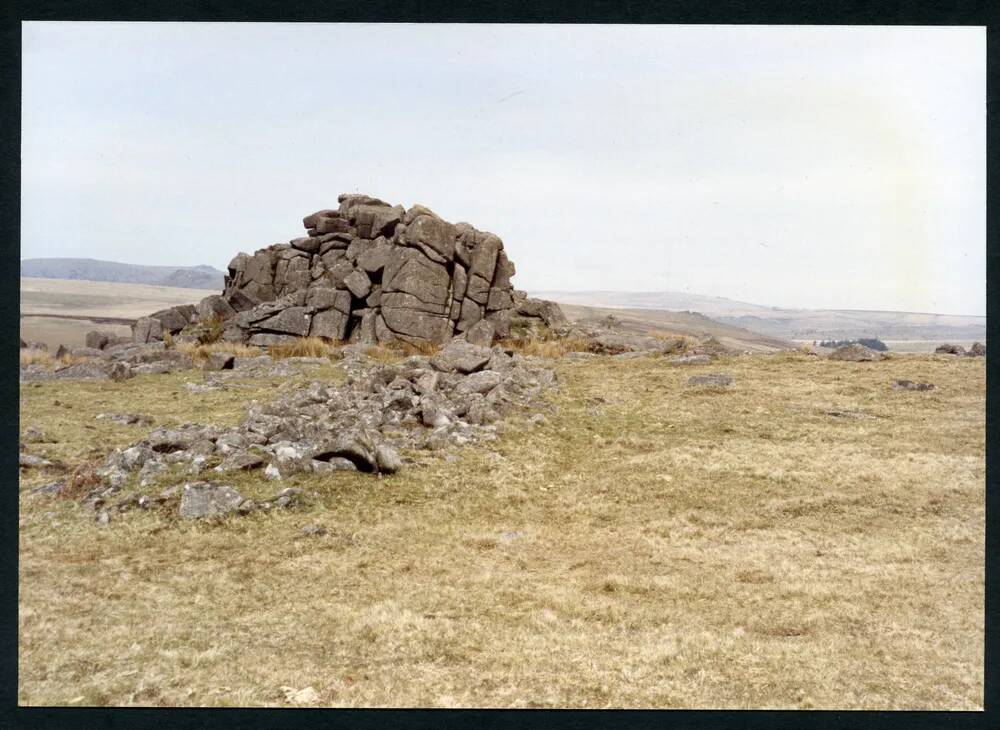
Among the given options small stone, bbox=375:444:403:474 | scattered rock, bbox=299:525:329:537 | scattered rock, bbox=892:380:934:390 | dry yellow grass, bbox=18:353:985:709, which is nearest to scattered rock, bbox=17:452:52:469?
dry yellow grass, bbox=18:353:985:709

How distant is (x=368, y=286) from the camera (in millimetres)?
37375

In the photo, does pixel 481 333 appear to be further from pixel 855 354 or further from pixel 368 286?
pixel 855 354

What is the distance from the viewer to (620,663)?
896 cm

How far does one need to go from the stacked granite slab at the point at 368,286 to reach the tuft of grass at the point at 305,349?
1389 millimetres

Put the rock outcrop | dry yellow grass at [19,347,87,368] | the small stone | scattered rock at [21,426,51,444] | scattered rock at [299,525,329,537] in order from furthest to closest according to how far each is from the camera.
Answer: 1. dry yellow grass at [19,347,87,368]
2. scattered rock at [21,426,51,444]
3. the small stone
4. the rock outcrop
5. scattered rock at [299,525,329,537]

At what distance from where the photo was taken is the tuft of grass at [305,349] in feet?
110

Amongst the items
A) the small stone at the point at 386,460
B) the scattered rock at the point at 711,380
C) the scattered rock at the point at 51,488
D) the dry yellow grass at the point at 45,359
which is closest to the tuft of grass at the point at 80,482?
the scattered rock at the point at 51,488

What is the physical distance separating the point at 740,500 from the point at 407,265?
80.3 feet

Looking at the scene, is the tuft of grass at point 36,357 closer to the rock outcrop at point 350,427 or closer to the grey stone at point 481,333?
the rock outcrop at point 350,427

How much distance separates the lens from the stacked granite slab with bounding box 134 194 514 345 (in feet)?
120

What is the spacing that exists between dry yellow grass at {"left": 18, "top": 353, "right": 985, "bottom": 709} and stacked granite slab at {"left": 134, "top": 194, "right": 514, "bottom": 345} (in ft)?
55.9

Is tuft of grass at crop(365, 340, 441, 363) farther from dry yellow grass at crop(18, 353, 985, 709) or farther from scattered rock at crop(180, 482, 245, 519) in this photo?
scattered rock at crop(180, 482, 245, 519)

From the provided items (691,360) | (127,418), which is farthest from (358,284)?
(127,418)

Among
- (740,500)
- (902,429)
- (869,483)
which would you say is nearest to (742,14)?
(740,500)
